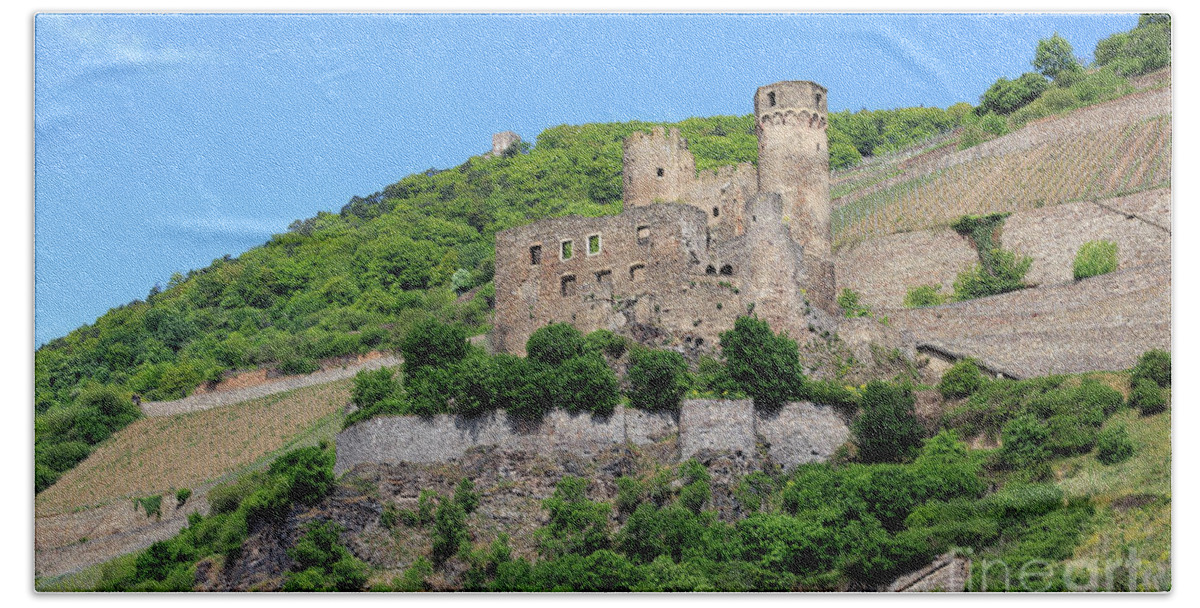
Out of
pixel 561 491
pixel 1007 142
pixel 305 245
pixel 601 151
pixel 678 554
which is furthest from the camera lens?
pixel 601 151

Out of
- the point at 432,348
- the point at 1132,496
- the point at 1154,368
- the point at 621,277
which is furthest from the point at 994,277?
the point at 1132,496

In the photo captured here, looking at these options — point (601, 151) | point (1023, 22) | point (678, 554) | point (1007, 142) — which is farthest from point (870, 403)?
point (601, 151)

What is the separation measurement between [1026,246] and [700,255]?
23.2ft

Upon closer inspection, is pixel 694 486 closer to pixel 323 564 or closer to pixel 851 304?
pixel 323 564

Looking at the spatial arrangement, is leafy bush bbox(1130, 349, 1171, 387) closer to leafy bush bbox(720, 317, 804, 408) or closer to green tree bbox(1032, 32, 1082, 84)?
green tree bbox(1032, 32, 1082, 84)

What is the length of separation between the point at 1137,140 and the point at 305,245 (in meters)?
16.4

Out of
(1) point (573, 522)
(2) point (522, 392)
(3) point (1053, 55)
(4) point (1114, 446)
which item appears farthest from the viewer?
(3) point (1053, 55)

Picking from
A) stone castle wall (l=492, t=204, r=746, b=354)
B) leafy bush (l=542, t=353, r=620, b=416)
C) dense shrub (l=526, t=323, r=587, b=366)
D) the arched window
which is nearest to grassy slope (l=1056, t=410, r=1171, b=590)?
leafy bush (l=542, t=353, r=620, b=416)

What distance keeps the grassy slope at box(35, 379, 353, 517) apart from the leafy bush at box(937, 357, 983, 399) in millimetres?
10364

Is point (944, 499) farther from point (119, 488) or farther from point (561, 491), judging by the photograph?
point (119, 488)

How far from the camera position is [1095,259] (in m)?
29.0

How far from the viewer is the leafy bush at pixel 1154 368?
20266mm

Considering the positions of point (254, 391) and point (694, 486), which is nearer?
point (694, 486)

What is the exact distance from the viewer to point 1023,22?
19906 mm
